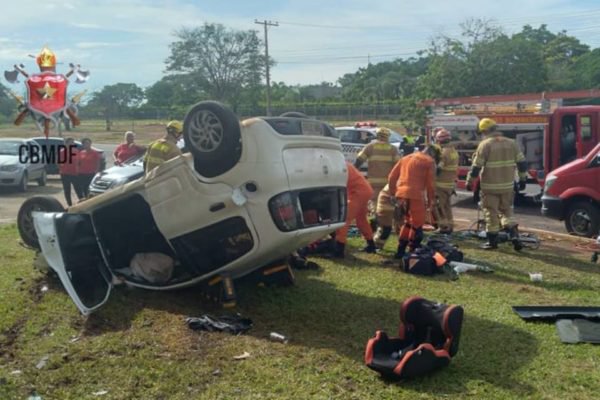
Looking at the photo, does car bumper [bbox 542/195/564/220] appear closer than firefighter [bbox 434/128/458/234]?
No

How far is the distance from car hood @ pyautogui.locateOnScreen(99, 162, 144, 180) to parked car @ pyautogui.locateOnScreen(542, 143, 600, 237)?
7755 millimetres

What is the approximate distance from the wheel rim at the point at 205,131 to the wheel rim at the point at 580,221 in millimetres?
7417

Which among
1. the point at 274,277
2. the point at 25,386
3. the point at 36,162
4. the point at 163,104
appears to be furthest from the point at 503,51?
the point at 163,104

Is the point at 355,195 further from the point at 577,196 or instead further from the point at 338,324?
the point at 577,196

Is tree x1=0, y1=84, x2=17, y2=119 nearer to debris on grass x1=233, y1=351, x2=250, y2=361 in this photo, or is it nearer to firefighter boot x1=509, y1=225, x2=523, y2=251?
firefighter boot x1=509, y1=225, x2=523, y2=251

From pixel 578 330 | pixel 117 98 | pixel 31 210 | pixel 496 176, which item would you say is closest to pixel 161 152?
pixel 31 210

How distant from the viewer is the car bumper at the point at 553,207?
11.0 meters

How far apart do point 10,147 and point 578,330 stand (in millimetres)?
18331

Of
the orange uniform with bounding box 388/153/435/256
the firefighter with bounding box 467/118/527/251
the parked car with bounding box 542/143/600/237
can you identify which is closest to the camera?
the orange uniform with bounding box 388/153/435/256

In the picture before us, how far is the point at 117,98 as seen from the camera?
236ft

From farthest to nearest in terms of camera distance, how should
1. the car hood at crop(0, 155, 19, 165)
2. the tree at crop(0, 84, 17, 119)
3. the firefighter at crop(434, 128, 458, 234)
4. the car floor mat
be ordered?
the tree at crop(0, 84, 17, 119), the car hood at crop(0, 155, 19, 165), the firefighter at crop(434, 128, 458, 234), the car floor mat

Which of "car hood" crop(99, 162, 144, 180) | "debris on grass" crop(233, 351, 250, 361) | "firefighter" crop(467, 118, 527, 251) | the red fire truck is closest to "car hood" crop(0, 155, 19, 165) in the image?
"car hood" crop(99, 162, 144, 180)

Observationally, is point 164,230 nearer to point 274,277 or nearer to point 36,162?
point 274,277

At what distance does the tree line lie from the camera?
37.6 meters
